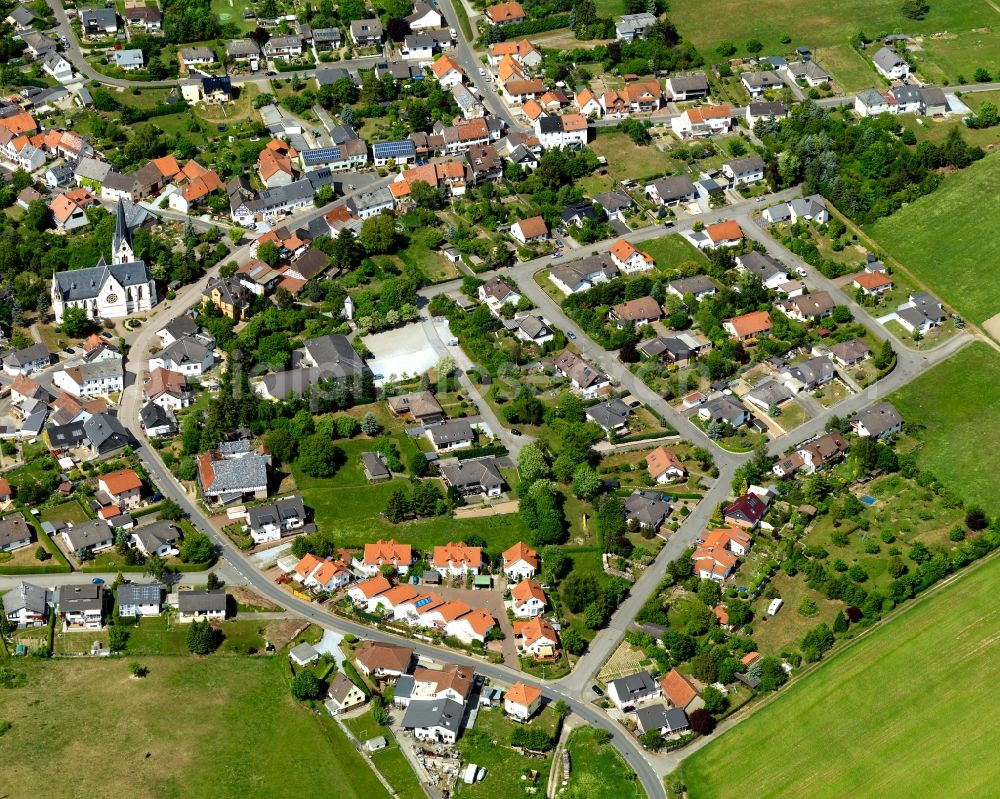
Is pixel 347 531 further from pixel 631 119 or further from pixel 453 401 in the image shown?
pixel 631 119

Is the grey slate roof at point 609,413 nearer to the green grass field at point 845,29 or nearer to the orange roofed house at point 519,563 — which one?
the orange roofed house at point 519,563

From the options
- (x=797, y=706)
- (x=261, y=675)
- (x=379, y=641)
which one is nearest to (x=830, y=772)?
(x=797, y=706)

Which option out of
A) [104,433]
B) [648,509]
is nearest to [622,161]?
[648,509]

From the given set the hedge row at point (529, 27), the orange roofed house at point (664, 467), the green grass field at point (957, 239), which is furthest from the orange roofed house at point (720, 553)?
the hedge row at point (529, 27)

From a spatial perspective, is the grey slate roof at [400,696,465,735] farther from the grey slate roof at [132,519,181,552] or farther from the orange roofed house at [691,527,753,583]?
the grey slate roof at [132,519,181,552]

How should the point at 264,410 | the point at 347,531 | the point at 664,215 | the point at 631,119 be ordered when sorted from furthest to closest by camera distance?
the point at 631,119 < the point at 664,215 < the point at 264,410 < the point at 347,531
